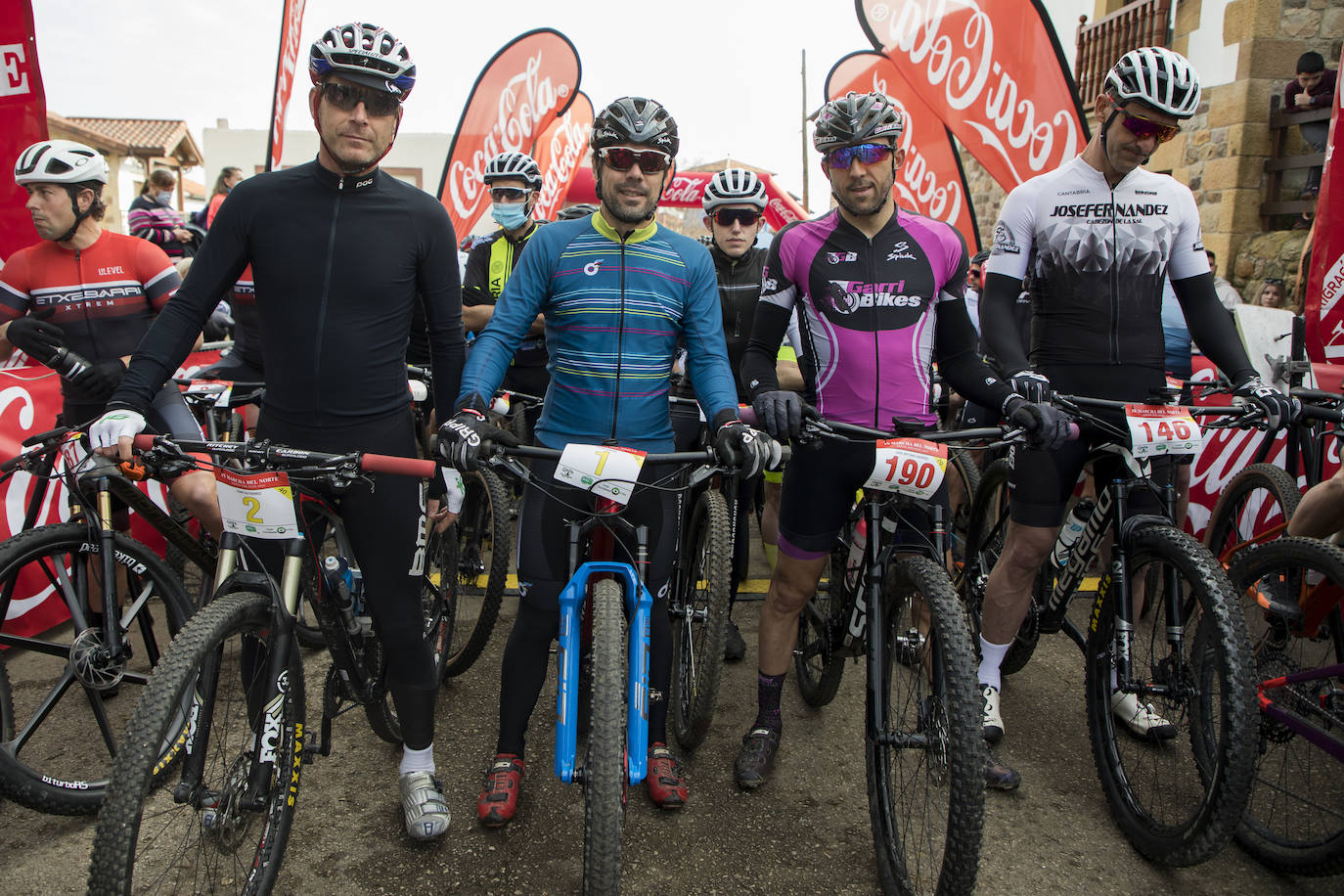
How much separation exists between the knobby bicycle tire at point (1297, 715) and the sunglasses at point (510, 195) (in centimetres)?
437

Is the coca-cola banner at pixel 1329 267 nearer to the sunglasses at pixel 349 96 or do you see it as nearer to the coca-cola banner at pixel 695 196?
the sunglasses at pixel 349 96

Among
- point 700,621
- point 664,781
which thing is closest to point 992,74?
point 700,621

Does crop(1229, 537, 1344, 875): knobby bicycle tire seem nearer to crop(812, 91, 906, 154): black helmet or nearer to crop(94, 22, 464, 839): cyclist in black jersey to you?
crop(812, 91, 906, 154): black helmet

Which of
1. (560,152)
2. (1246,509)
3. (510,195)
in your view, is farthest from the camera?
(560,152)

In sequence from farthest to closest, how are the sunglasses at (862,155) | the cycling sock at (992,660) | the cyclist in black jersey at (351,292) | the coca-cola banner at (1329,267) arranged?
the coca-cola banner at (1329,267) < the cycling sock at (992,660) < the sunglasses at (862,155) < the cyclist in black jersey at (351,292)

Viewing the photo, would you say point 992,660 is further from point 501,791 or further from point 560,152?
point 560,152

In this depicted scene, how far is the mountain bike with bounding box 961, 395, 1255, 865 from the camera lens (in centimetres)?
247

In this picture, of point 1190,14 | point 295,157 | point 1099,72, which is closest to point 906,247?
point 1190,14

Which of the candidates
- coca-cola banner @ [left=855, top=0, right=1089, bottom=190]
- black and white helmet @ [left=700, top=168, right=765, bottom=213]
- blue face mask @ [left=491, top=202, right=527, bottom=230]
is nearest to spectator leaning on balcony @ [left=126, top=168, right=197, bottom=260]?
blue face mask @ [left=491, top=202, right=527, bottom=230]

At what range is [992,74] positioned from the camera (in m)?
5.69

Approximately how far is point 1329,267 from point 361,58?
4856 millimetres

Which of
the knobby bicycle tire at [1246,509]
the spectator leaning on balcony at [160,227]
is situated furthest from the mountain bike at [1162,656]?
the spectator leaning on balcony at [160,227]

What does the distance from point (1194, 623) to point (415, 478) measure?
96.3 inches

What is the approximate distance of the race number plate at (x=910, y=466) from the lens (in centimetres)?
260
